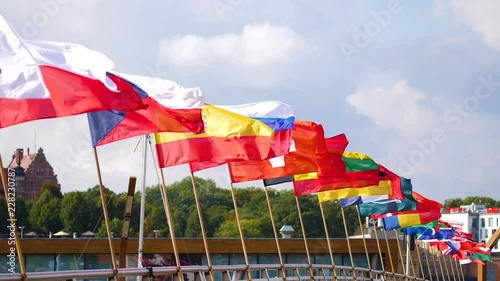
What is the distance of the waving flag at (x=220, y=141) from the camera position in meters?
27.3

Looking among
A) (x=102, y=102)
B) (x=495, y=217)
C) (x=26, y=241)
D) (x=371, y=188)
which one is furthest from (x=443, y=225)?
(x=495, y=217)

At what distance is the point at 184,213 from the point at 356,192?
83287mm

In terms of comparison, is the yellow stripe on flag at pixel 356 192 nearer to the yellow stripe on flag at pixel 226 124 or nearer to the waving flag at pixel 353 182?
the waving flag at pixel 353 182

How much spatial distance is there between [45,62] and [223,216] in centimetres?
11579

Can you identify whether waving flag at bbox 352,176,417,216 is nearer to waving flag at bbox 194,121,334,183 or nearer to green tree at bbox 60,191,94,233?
waving flag at bbox 194,121,334,183

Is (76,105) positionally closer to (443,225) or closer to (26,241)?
(26,241)

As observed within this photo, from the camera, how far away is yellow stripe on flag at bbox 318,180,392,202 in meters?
41.8

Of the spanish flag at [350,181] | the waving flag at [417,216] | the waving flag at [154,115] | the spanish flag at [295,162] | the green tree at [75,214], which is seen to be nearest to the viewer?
the waving flag at [154,115]

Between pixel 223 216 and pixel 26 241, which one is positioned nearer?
pixel 26 241

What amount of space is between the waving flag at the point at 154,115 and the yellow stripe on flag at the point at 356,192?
18.1 meters

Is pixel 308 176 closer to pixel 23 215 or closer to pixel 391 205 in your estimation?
pixel 391 205

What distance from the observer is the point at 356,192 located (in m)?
42.5

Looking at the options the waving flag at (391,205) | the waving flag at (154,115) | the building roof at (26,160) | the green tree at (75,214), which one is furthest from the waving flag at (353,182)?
the building roof at (26,160)

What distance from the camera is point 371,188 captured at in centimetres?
4312
